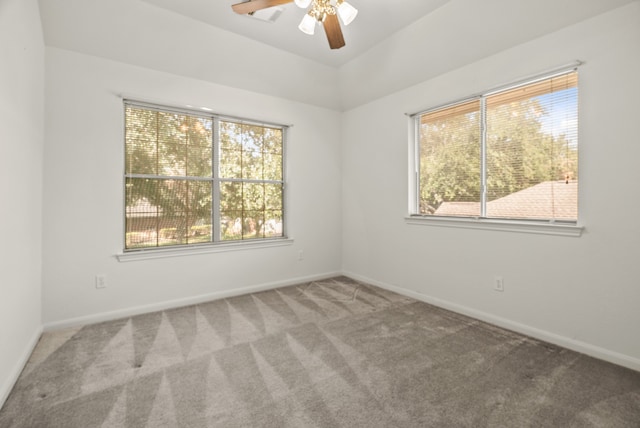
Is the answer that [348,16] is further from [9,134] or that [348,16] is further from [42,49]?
[42,49]

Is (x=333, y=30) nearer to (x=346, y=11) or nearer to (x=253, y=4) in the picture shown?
(x=346, y=11)

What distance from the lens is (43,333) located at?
8.70 feet

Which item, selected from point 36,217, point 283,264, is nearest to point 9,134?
point 36,217

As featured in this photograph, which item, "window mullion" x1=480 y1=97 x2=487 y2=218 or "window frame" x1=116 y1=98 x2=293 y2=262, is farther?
"window frame" x1=116 y1=98 x2=293 y2=262

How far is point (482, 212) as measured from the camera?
3.03 meters

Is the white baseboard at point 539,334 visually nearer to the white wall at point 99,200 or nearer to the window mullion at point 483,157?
the window mullion at point 483,157

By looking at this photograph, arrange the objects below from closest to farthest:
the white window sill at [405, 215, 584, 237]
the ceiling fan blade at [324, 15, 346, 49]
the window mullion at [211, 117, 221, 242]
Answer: the ceiling fan blade at [324, 15, 346, 49]
the white window sill at [405, 215, 584, 237]
the window mullion at [211, 117, 221, 242]

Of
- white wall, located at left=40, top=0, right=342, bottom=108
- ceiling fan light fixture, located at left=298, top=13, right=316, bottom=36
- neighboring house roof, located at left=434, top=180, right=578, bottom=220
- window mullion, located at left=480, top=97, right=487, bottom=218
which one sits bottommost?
neighboring house roof, located at left=434, top=180, right=578, bottom=220

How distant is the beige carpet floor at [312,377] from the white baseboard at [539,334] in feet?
0.25

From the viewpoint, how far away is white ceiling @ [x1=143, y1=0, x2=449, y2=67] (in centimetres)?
269

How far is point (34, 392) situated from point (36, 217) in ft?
4.50

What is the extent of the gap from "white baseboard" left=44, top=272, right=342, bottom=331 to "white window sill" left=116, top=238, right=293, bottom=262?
→ 494 mm

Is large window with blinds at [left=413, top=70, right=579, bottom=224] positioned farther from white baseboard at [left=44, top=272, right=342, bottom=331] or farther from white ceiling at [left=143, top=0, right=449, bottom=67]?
white baseboard at [left=44, top=272, right=342, bottom=331]

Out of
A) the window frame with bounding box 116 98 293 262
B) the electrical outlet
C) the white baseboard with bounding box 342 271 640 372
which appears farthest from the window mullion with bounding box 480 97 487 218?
the electrical outlet
